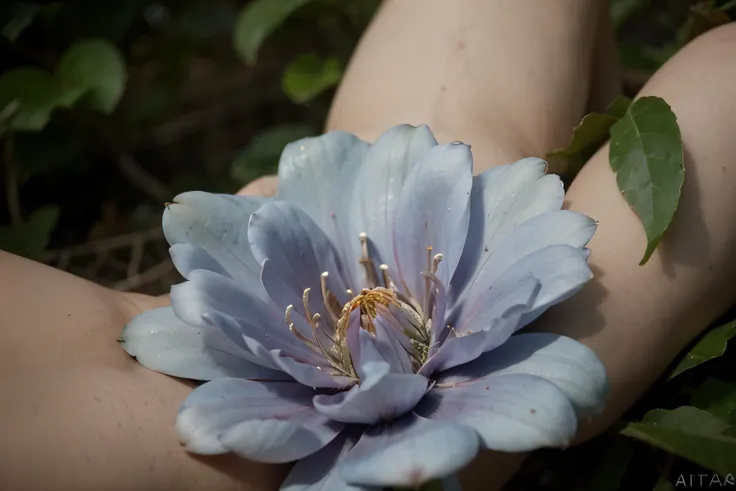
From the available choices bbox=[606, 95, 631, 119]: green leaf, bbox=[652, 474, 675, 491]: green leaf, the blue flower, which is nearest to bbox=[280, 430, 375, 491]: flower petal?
the blue flower

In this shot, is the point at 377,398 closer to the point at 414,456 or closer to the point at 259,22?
the point at 414,456

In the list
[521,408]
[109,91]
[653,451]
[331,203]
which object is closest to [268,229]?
[331,203]

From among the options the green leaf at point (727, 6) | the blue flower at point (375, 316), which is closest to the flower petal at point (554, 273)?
the blue flower at point (375, 316)

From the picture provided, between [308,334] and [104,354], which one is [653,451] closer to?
[308,334]

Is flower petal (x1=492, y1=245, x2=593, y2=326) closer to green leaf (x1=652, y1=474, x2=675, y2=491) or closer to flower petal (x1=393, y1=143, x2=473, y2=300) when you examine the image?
flower petal (x1=393, y1=143, x2=473, y2=300)

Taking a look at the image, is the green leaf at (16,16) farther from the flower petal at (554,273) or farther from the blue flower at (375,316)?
the flower petal at (554,273)

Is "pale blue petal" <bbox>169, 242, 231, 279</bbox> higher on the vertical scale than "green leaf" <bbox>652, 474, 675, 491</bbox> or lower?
higher
